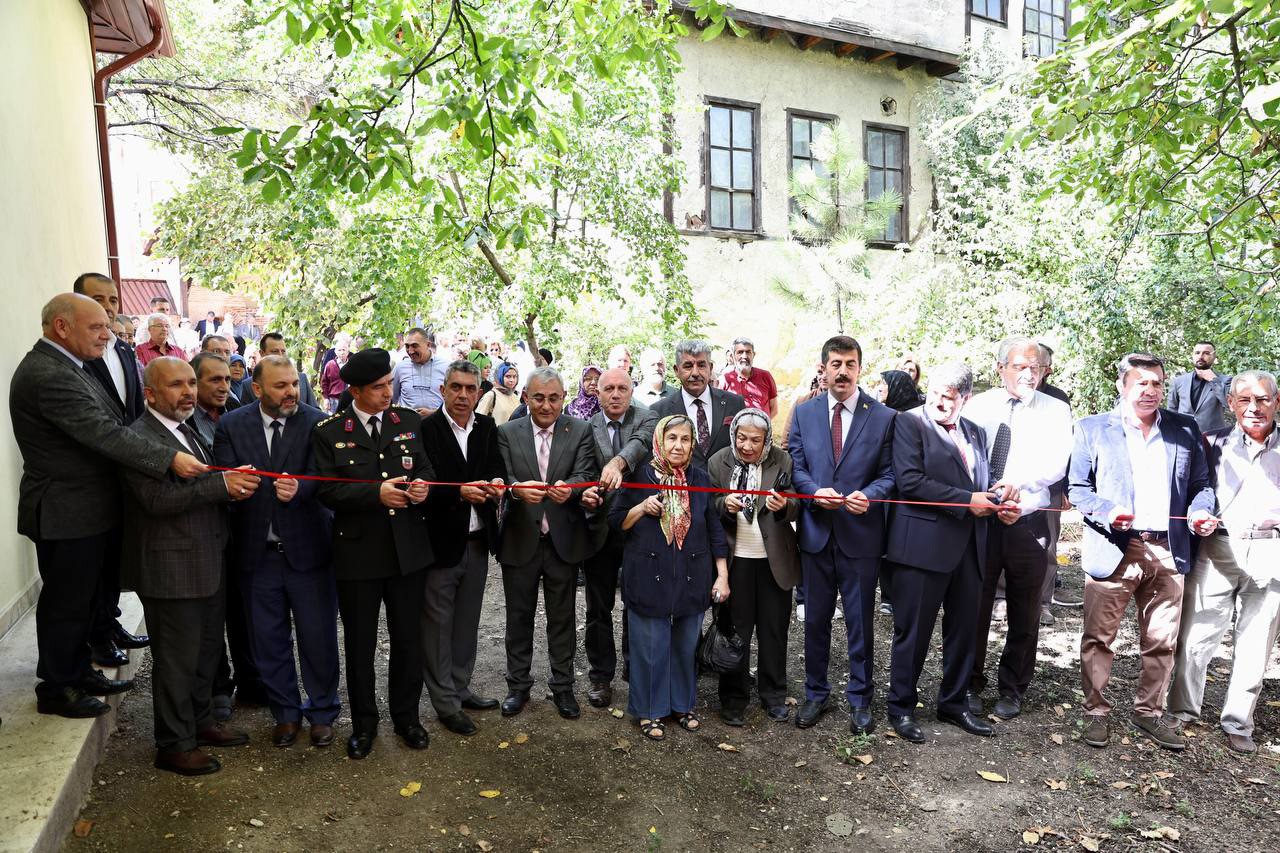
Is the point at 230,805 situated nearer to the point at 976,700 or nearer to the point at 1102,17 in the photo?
the point at 976,700

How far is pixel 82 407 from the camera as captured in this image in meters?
4.15

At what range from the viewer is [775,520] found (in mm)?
5355

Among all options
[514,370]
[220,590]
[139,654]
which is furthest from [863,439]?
[514,370]

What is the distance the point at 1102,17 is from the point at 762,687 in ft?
16.3

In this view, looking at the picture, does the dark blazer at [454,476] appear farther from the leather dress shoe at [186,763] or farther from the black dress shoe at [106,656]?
the black dress shoe at [106,656]

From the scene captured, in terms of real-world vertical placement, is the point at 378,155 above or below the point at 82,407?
above

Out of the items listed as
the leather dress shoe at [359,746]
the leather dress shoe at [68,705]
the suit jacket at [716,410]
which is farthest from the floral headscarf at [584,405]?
the leather dress shoe at [68,705]

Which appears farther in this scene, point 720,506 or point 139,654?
point 139,654

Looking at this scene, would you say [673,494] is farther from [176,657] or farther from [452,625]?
[176,657]

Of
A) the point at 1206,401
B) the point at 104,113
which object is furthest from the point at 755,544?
the point at 104,113

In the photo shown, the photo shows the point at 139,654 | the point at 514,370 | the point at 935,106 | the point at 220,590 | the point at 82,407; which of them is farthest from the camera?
the point at 935,106

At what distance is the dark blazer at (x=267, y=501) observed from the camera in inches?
185

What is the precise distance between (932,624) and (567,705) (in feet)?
7.13

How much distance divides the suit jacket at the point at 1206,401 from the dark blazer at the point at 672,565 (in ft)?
23.0
